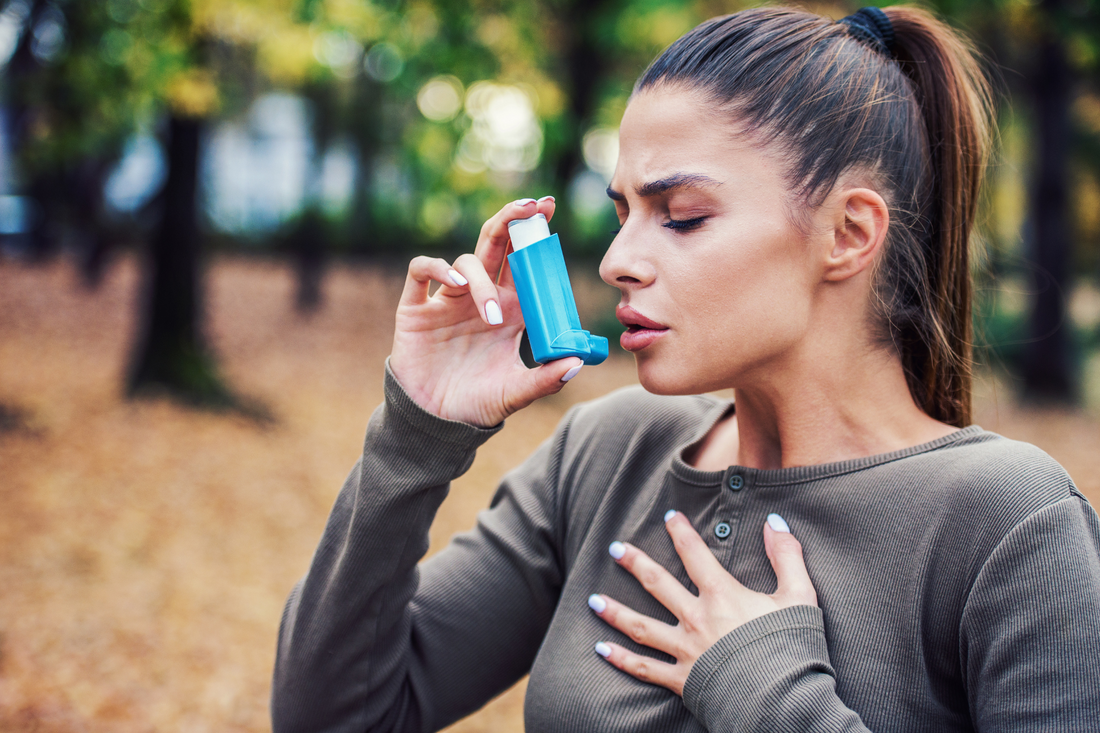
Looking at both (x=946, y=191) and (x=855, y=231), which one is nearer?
(x=855, y=231)

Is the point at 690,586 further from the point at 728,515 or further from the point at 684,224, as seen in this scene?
the point at 684,224

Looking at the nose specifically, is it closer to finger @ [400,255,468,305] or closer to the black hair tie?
finger @ [400,255,468,305]

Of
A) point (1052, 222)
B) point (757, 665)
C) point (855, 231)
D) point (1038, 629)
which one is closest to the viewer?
point (1038, 629)

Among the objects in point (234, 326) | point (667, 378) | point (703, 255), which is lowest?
point (234, 326)

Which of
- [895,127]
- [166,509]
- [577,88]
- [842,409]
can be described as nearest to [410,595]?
[842,409]

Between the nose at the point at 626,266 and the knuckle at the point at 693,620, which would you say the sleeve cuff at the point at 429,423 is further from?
the knuckle at the point at 693,620

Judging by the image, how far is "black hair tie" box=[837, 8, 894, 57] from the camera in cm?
165

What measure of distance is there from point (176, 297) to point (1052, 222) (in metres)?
10.8

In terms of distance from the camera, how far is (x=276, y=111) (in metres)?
33.0

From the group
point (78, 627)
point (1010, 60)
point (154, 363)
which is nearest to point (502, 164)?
point (154, 363)

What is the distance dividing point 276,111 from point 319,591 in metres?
34.6

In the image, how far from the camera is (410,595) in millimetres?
1697

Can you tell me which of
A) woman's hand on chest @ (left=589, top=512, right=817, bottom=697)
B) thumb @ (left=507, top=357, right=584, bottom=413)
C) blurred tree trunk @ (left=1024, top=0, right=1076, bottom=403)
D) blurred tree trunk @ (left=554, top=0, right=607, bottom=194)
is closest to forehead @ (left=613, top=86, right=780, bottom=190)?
thumb @ (left=507, top=357, right=584, bottom=413)

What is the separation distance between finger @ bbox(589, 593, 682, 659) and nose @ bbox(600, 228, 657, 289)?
0.59 metres
